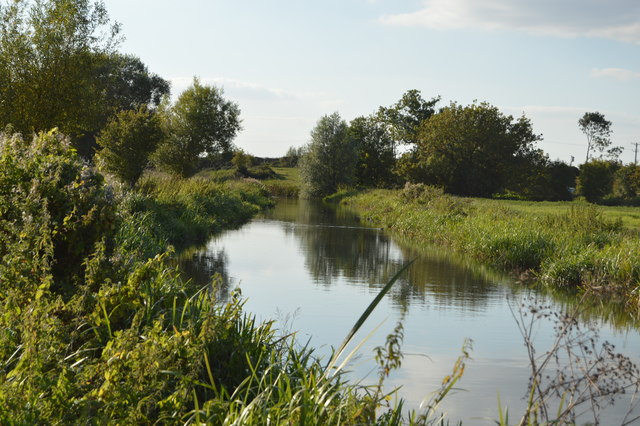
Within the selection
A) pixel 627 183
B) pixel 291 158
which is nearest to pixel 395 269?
pixel 627 183

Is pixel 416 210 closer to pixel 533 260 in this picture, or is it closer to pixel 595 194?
pixel 533 260

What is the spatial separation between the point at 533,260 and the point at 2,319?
14371mm

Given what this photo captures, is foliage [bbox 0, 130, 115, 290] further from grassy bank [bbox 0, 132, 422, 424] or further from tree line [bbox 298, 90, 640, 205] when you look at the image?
tree line [bbox 298, 90, 640, 205]

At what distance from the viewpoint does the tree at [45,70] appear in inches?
863

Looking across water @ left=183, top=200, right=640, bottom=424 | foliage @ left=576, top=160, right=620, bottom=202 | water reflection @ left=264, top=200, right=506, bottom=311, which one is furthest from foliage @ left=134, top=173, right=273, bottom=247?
foliage @ left=576, top=160, right=620, bottom=202

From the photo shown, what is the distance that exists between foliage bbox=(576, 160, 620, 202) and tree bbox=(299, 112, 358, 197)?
18.7 meters

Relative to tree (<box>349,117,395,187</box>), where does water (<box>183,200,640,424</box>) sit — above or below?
below

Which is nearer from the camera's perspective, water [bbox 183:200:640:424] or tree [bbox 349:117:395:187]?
water [bbox 183:200:640:424]

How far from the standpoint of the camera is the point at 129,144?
29.3m

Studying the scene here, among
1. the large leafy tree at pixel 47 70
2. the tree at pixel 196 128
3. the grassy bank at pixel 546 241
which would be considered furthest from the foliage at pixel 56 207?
the tree at pixel 196 128

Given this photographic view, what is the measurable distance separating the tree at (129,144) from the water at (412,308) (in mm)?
8232

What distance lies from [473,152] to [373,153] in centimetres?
1462

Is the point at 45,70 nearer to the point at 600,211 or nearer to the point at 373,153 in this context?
the point at 600,211

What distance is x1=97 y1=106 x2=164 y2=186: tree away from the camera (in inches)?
1148
